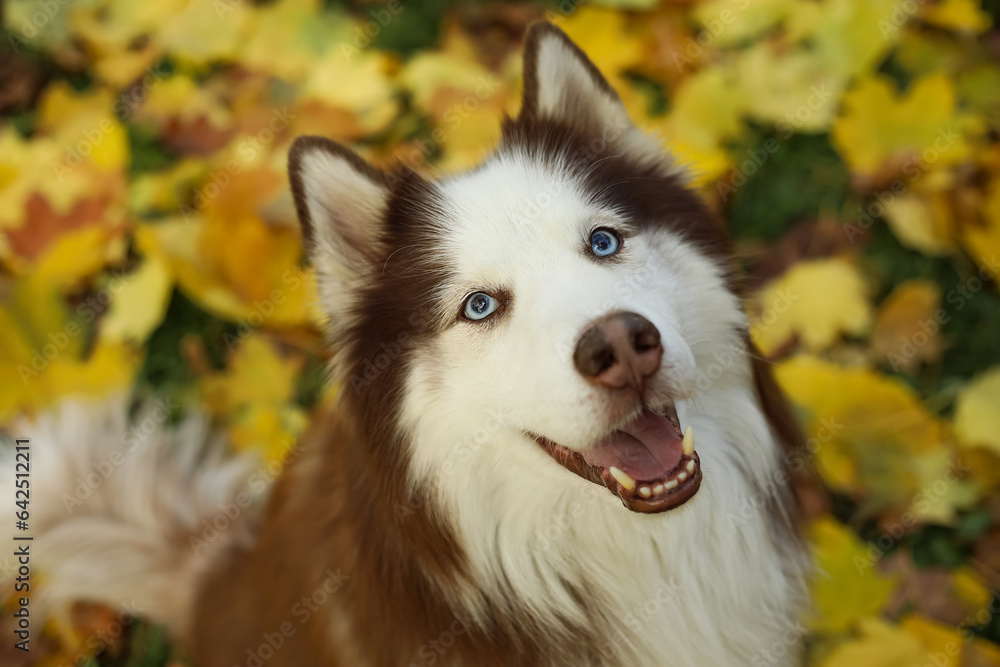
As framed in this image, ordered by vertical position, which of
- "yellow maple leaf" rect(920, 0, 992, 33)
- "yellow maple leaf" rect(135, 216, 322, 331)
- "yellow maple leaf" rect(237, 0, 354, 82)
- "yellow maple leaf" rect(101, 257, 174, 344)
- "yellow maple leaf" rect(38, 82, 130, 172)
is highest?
→ "yellow maple leaf" rect(920, 0, 992, 33)

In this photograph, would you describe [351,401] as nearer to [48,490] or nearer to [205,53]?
[48,490]

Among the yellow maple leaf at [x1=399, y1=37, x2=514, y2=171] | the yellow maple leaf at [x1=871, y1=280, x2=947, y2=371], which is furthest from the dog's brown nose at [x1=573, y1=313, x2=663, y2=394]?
the yellow maple leaf at [x1=399, y1=37, x2=514, y2=171]

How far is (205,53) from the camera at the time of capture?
396 cm

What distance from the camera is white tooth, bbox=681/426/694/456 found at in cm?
170

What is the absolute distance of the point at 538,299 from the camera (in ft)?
5.65

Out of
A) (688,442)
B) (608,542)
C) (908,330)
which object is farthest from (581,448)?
(908,330)

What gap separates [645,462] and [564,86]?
3.51 ft

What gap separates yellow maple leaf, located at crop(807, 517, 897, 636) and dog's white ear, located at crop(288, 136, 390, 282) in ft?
5.30

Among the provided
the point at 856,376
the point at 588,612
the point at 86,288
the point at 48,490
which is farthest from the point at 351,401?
the point at 86,288

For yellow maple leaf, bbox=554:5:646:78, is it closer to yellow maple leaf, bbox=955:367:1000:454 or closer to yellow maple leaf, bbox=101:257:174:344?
yellow maple leaf, bbox=955:367:1000:454

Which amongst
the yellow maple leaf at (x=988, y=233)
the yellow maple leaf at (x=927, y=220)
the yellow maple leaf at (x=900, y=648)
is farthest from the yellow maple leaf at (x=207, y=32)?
the yellow maple leaf at (x=900, y=648)

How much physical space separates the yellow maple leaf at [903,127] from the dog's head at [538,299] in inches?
55.6

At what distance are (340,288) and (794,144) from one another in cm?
245

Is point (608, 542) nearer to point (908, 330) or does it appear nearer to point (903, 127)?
point (908, 330)
